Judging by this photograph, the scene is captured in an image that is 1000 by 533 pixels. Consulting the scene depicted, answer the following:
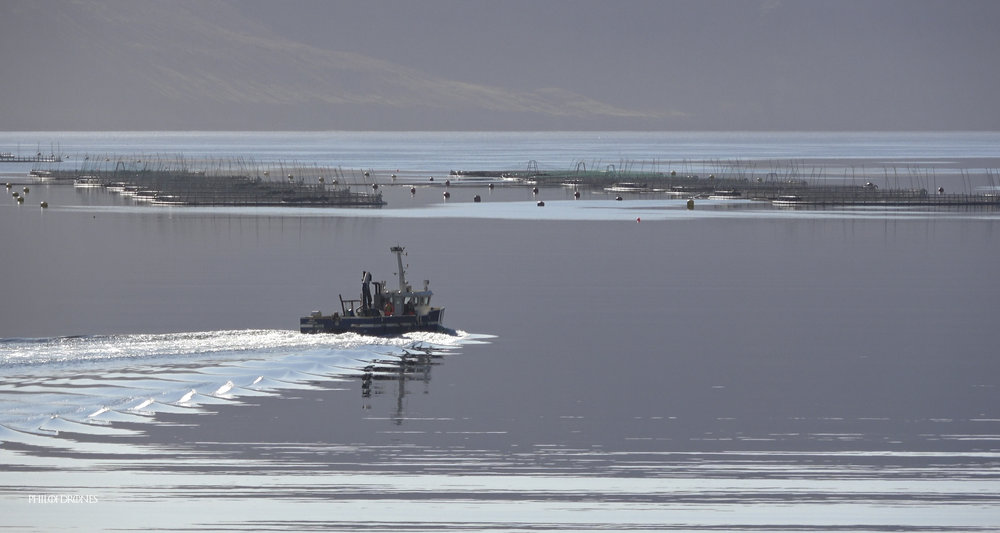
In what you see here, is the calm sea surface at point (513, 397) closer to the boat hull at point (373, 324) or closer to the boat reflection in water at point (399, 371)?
the boat reflection in water at point (399, 371)

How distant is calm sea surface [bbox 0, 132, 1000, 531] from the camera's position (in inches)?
977

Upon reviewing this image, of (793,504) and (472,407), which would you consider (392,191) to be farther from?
(793,504)

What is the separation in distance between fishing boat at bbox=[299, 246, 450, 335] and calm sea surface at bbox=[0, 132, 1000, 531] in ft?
2.61

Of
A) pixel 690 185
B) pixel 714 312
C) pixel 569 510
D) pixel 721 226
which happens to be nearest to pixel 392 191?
pixel 690 185

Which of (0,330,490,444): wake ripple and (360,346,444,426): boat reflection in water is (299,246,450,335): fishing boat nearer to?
(0,330,490,444): wake ripple

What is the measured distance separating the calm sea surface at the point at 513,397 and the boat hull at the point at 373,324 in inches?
28.6

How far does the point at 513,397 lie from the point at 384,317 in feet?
29.4

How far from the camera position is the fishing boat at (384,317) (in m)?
41.2

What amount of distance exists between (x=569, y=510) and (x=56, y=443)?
979cm

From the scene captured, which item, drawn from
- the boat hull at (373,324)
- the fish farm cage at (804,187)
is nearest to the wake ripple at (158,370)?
the boat hull at (373,324)

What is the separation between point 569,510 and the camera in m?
24.5

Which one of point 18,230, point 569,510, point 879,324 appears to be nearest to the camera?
point 569,510

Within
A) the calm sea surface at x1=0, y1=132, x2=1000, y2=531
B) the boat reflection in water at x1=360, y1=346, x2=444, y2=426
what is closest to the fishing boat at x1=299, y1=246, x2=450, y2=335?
the calm sea surface at x1=0, y1=132, x2=1000, y2=531

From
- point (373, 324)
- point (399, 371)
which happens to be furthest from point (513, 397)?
point (373, 324)
